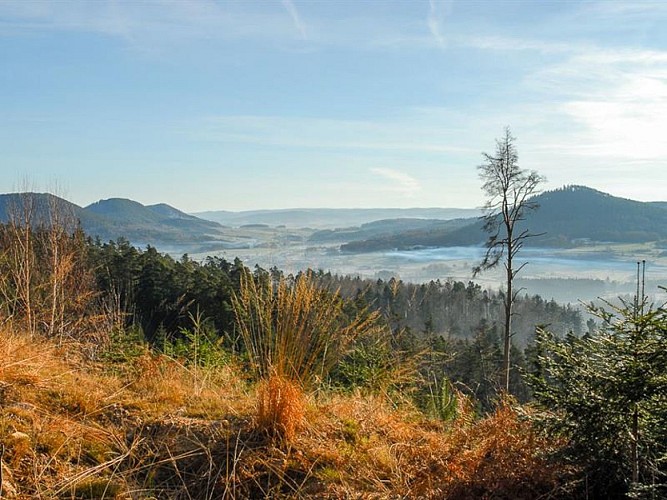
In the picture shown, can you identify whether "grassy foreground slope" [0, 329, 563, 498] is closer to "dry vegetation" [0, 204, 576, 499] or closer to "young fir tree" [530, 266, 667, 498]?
"dry vegetation" [0, 204, 576, 499]

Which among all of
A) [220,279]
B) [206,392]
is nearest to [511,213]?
[206,392]

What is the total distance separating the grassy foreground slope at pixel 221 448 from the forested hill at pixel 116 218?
32.8ft

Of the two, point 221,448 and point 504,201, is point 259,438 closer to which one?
point 221,448

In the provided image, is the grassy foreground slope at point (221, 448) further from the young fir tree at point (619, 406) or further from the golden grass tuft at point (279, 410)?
the young fir tree at point (619, 406)

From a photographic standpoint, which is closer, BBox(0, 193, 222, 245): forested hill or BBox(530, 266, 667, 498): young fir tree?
BBox(530, 266, 667, 498): young fir tree

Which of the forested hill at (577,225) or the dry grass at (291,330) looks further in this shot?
the forested hill at (577,225)

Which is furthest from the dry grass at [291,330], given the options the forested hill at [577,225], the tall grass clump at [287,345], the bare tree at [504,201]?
the forested hill at [577,225]

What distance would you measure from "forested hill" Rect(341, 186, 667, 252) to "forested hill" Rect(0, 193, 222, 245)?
94.1ft

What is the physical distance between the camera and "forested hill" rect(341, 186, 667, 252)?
266 feet

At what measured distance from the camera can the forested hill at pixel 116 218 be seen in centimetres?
1220

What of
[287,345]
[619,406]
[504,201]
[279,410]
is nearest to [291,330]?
[287,345]

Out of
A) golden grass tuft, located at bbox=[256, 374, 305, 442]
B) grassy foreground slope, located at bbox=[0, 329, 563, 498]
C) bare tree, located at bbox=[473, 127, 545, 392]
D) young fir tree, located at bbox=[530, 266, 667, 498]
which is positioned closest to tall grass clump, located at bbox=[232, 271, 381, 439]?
golden grass tuft, located at bbox=[256, 374, 305, 442]

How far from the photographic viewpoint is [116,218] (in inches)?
3548

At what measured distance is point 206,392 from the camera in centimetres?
342
